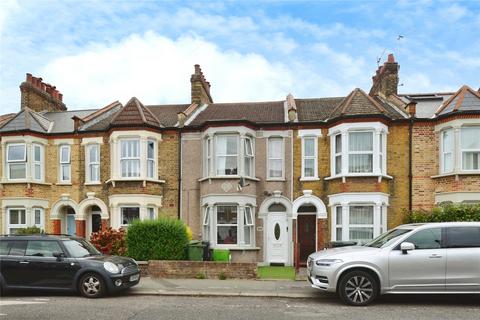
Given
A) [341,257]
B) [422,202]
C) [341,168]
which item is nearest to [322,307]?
[341,257]

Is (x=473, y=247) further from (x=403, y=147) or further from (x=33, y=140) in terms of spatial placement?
(x=33, y=140)

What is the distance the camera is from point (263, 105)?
67.3 ft

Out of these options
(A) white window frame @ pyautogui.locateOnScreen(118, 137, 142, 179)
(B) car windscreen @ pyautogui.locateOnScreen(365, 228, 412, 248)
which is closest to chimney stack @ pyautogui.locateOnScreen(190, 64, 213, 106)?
(A) white window frame @ pyautogui.locateOnScreen(118, 137, 142, 179)

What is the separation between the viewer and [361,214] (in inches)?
632

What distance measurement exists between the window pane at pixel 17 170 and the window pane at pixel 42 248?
29.7 feet

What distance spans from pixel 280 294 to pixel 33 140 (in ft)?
44.4

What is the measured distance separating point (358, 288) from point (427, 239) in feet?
6.24

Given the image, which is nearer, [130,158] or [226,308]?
[226,308]

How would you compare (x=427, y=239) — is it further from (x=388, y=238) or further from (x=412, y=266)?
(x=388, y=238)

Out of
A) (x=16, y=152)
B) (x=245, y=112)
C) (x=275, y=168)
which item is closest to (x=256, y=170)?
(x=275, y=168)

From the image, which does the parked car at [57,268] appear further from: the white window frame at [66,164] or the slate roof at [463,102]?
the slate roof at [463,102]

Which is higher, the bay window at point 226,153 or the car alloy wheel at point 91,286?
the bay window at point 226,153

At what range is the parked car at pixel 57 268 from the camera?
9.77m

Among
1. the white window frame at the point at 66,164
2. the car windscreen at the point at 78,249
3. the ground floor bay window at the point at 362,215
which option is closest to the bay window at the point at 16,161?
the white window frame at the point at 66,164
